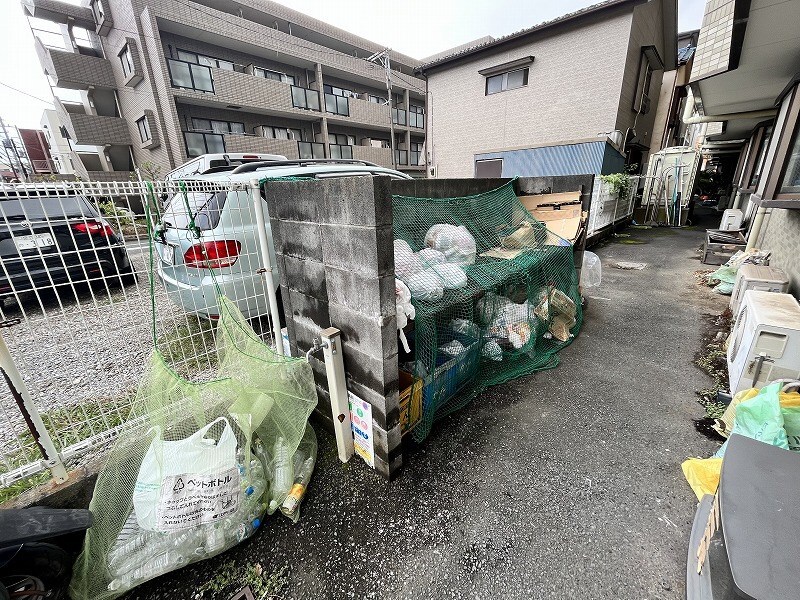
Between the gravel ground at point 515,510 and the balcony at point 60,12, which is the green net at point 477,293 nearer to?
the gravel ground at point 515,510

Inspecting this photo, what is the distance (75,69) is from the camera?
1365 cm

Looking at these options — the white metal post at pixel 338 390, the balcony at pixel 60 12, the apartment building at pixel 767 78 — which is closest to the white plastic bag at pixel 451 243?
the white metal post at pixel 338 390

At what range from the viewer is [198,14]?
41.3 ft

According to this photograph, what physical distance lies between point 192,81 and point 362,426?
52.8 feet

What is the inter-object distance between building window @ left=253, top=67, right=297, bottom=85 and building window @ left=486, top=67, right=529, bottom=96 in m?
9.96

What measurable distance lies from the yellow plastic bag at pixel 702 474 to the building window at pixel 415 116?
80.6 feet

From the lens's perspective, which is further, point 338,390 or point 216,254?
point 216,254

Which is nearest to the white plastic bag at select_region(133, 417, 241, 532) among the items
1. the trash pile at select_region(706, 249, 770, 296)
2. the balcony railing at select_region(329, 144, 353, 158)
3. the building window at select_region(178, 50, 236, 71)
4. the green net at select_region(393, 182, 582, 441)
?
the green net at select_region(393, 182, 582, 441)

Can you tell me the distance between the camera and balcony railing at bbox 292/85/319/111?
15.8 m

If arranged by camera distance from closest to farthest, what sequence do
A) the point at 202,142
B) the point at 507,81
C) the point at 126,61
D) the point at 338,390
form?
1. the point at 338,390
2. the point at 507,81
3. the point at 126,61
4. the point at 202,142

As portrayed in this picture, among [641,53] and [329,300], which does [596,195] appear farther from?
[329,300]

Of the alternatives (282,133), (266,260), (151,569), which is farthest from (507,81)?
(151,569)

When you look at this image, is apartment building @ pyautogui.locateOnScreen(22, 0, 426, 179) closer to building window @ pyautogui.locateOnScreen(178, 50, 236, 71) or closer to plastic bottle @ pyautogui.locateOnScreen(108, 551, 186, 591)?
building window @ pyautogui.locateOnScreen(178, 50, 236, 71)

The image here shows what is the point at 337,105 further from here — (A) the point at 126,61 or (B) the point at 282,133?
(A) the point at 126,61
